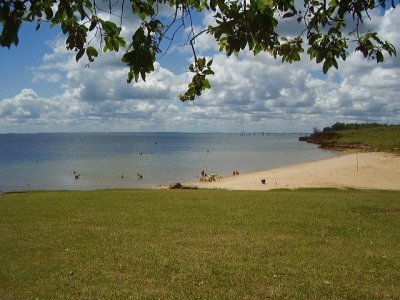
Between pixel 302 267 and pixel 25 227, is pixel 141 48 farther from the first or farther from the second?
pixel 25 227

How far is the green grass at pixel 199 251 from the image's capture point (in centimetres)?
808

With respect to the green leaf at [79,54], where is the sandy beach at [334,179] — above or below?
below

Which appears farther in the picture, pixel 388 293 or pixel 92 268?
pixel 92 268

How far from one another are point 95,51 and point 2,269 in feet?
23.5

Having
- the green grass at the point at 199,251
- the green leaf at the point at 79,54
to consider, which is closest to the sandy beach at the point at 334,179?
the green grass at the point at 199,251

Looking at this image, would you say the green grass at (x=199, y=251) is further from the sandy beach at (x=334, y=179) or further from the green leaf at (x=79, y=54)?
the sandy beach at (x=334, y=179)

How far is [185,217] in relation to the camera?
14680mm

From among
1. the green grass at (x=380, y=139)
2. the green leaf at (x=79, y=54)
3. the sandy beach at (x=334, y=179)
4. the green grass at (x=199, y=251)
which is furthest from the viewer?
the green grass at (x=380, y=139)

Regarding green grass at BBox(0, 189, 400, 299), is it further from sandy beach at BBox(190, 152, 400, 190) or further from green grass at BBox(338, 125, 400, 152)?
green grass at BBox(338, 125, 400, 152)

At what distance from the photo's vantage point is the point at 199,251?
1049cm

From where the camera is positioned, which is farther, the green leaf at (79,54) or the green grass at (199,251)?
the green grass at (199,251)

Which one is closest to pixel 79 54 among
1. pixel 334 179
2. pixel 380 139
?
pixel 334 179

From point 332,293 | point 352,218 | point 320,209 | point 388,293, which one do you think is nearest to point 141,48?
point 332,293

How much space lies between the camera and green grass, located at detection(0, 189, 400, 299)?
26.5 feet
